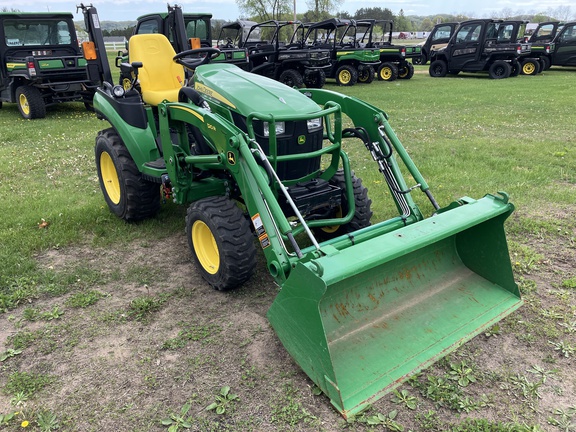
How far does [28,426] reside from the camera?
235 cm

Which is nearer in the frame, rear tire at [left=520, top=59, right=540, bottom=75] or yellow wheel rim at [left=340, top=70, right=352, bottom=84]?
yellow wheel rim at [left=340, top=70, right=352, bottom=84]

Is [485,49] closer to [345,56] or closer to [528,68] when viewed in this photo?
[528,68]

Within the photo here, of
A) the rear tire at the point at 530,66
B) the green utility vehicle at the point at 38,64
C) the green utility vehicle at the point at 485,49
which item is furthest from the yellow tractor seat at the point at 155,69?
the rear tire at the point at 530,66

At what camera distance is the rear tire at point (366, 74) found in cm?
1713

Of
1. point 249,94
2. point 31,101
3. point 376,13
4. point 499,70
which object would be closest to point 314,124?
point 249,94

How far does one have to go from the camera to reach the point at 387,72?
18766 mm

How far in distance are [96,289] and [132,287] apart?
0.26 m

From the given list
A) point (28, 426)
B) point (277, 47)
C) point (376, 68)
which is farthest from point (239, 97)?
point (376, 68)

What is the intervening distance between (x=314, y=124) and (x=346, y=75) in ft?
47.3

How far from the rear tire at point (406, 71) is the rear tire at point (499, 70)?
3159 mm

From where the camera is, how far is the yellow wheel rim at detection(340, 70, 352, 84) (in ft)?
55.8

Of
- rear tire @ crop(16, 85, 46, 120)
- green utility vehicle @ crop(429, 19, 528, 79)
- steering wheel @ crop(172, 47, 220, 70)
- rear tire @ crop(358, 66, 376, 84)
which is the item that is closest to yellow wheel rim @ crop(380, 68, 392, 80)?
rear tire @ crop(358, 66, 376, 84)

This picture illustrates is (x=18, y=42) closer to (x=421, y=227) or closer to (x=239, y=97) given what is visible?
(x=239, y=97)

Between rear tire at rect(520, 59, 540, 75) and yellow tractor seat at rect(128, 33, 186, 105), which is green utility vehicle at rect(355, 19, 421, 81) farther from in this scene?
yellow tractor seat at rect(128, 33, 186, 105)
